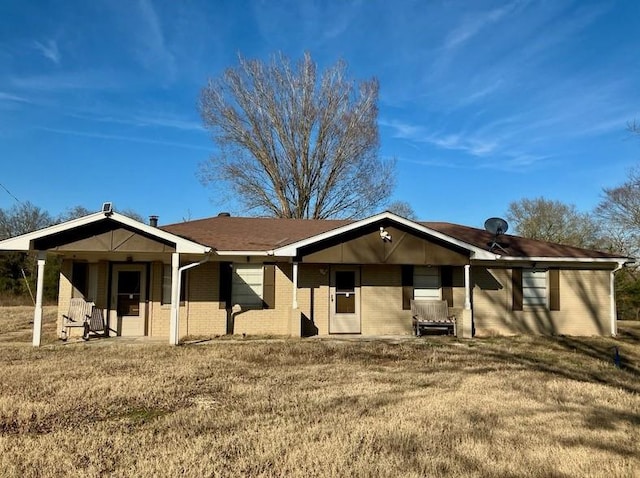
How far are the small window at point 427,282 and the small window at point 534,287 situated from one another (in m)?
2.68

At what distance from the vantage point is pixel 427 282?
1550cm

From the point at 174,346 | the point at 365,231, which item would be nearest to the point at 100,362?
the point at 174,346

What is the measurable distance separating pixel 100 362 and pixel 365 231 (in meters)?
7.54

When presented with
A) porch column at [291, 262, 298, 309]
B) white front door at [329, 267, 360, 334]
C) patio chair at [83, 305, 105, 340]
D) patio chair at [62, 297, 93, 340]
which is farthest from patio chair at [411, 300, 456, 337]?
patio chair at [62, 297, 93, 340]

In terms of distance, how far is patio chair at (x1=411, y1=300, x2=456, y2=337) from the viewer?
14680 mm

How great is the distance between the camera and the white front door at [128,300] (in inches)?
576

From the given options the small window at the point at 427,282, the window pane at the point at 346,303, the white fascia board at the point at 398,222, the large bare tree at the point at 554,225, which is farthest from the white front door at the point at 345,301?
the large bare tree at the point at 554,225

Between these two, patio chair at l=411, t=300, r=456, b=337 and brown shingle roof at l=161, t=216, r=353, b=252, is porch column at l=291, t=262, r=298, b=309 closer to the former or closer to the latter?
brown shingle roof at l=161, t=216, r=353, b=252

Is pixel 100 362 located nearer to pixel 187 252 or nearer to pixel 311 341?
pixel 187 252

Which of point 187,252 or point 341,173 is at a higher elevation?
point 341,173

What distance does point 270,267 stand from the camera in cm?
1481

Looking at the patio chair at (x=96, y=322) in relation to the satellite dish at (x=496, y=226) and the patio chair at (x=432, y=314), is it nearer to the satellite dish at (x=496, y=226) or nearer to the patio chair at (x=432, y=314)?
the patio chair at (x=432, y=314)

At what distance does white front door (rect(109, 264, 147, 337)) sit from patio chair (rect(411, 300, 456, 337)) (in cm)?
759

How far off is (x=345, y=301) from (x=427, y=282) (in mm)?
2510
